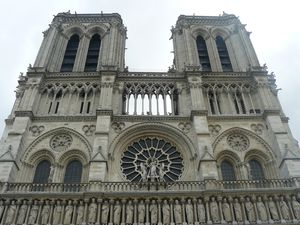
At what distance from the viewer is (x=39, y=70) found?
2523 cm

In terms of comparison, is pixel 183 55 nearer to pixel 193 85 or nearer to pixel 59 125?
pixel 193 85

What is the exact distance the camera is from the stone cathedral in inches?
691

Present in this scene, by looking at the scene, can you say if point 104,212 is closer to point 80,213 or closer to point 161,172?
point 80,213

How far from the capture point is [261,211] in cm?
1731

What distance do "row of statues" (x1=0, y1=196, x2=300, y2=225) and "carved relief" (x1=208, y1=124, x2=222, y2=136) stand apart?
5.36 metres

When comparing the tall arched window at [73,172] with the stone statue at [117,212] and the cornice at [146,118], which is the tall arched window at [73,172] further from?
the stone statue at [117,212]

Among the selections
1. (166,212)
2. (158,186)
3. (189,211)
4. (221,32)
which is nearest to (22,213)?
(158,186)

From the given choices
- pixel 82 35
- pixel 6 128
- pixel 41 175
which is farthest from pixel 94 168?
pixel 82 35

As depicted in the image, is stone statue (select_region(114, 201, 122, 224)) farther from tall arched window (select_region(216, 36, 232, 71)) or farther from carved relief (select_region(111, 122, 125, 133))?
tall arched window (select_region(216, 36, 232, 71))

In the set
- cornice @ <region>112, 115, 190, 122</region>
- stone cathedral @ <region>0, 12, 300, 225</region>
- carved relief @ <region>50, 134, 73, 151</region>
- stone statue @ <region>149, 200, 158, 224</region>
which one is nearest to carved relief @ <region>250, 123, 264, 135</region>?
stone cathedral @ <region>0, 12, 300, 225</region>

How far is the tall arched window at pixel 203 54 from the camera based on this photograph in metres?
28.6

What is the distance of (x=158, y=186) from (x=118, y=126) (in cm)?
545

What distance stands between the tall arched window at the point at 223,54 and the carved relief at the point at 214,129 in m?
7.43

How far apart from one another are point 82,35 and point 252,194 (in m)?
19.8
